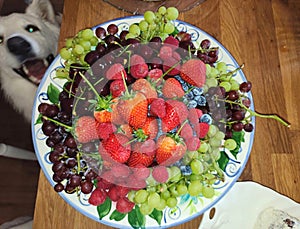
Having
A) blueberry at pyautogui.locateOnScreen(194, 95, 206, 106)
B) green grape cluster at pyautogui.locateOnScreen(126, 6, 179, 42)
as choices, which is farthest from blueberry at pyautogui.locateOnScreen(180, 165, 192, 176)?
green grape cluster at pyautogui.locateOnScreen(126, 6, 179, 42)

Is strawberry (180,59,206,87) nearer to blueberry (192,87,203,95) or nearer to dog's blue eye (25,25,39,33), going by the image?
blueberry (192,87,203,95)

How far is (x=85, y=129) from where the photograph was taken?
0.66m

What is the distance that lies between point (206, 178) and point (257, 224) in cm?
22

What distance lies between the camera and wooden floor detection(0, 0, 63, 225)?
2.96 ft

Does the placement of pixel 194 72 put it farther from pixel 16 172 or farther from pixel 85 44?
pixel 16 172

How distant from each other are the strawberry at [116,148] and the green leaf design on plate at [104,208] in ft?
0.34

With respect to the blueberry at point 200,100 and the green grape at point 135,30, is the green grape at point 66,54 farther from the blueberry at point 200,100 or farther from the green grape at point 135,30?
the blueberry at point 200,100

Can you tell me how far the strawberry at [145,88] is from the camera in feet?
2.19

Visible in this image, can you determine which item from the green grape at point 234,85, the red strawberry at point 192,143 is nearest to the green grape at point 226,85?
the green grape at point 234,85

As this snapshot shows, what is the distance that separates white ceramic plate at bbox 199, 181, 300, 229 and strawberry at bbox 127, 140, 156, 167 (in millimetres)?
240

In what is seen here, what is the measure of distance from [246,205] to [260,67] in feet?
1.03

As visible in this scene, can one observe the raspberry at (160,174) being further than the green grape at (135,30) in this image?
No

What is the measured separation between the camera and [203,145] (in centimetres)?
67

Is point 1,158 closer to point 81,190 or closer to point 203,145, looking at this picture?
point 81,190
